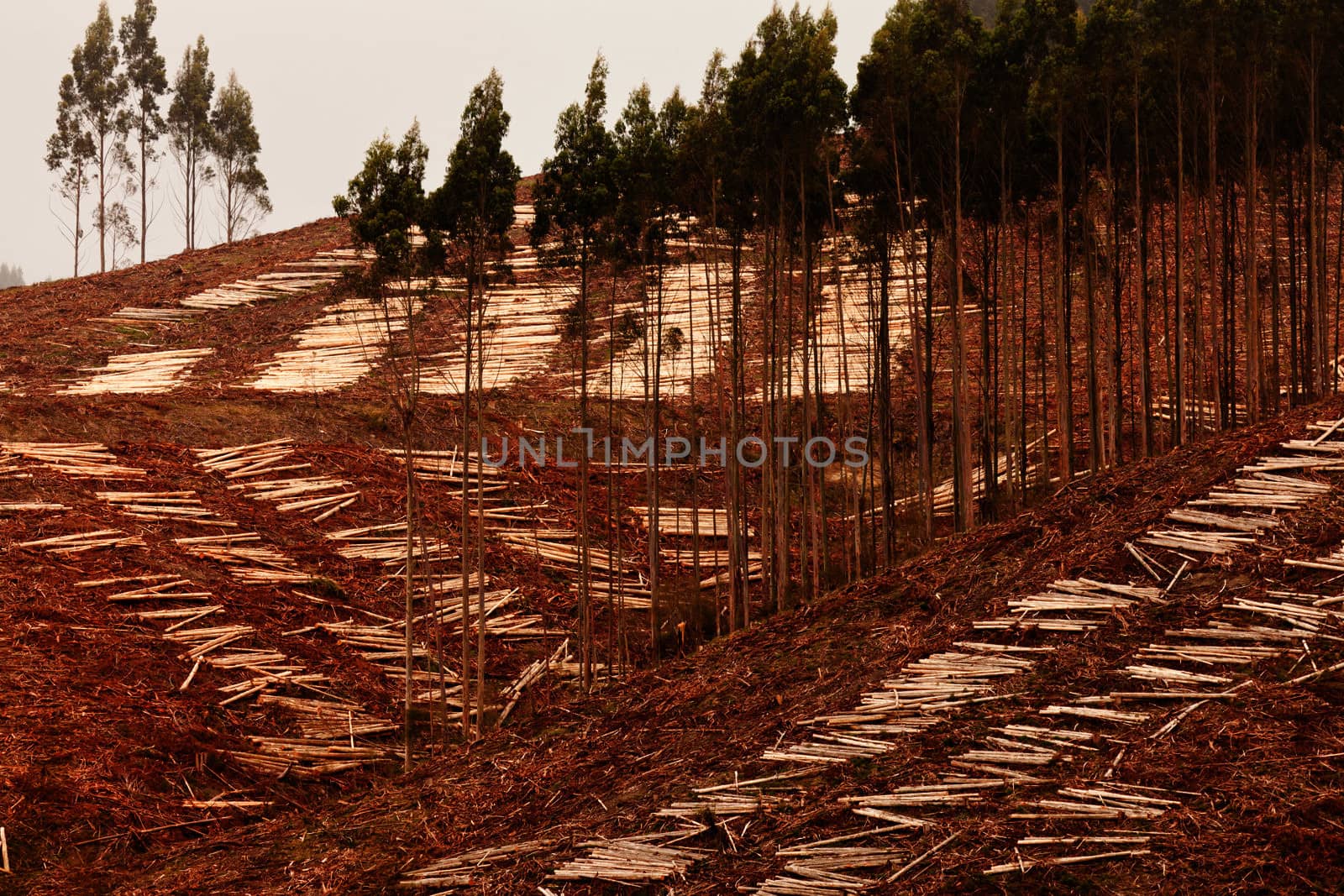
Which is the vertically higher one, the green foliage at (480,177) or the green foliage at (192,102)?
the green foliage at (192,102)

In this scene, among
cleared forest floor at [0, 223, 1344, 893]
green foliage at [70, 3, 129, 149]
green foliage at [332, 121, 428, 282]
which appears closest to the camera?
cleared forest floor at [0, 223, 1344, 893]

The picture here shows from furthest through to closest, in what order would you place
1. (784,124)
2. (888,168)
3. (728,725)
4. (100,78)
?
(100,78) → (888,168) → (784,124) → (728,725)

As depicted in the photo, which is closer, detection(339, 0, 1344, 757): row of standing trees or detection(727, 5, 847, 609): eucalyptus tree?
detection(339, 0, 1344, 757): row of standing trees

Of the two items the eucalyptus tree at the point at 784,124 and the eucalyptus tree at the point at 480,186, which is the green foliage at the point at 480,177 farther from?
the eucalyptus tree at the point at 784,124

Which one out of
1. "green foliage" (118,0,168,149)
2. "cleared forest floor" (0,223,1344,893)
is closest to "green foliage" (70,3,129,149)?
"green foliage" (118,0,168,149)

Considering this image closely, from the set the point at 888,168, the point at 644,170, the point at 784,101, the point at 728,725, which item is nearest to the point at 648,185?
the point at 644,170

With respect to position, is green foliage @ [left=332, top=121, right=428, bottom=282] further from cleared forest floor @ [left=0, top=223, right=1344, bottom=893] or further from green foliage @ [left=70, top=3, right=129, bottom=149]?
green foliage @ [left=70, top=3, right=129, bottom=149]

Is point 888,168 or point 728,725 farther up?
point 888,168

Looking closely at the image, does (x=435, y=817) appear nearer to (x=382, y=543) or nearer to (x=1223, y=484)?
(x=1223, y=484)

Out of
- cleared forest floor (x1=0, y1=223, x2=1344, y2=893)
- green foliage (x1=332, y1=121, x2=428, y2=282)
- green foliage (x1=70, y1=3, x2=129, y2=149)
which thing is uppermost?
green foliage (x1=70, y1=3, x2=129, y2=149)

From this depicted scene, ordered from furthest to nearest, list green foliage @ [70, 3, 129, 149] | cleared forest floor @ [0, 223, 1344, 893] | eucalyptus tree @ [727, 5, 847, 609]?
1. green foliage @ [70, 3, 129, 149]
2. eucalyptus tree @ [727, 5, 847, 609]
3. cleared forest floor @ [0, 223, 1344, 893]

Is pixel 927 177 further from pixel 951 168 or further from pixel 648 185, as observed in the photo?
pixel 648 185

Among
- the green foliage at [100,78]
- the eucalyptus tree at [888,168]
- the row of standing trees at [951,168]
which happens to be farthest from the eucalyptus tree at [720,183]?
the green foliage at [100,78]

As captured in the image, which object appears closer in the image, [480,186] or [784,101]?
[480,186]
